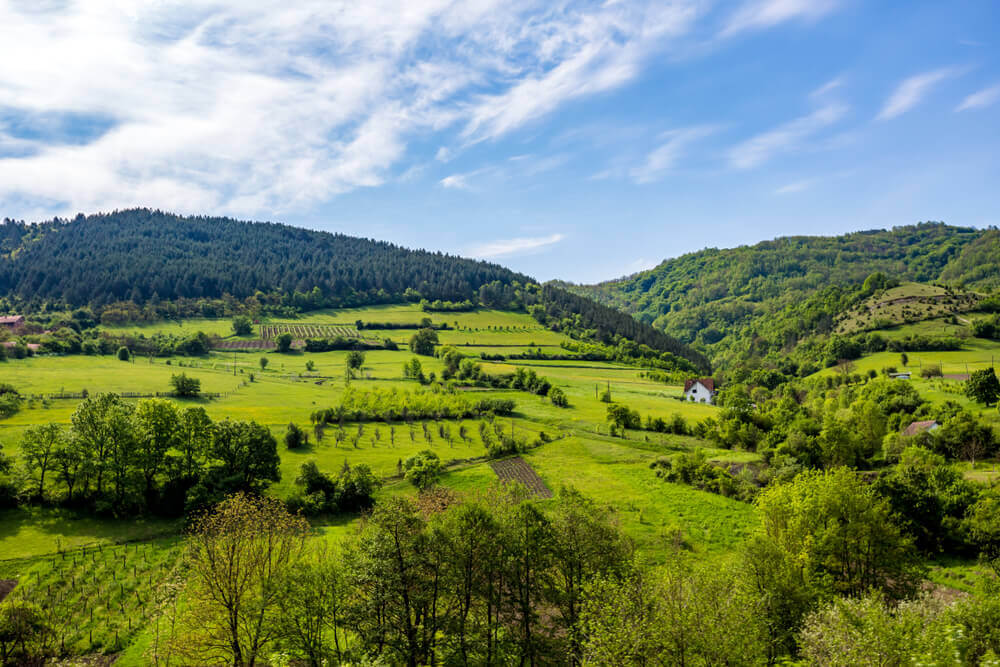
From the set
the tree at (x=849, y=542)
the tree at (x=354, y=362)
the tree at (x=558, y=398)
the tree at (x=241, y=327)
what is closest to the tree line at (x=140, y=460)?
the tree at (x=849, y=542)

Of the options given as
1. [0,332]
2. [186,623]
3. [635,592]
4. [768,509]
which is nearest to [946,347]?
[768,509]

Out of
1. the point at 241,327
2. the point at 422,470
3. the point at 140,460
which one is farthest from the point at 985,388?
the point at 241,327

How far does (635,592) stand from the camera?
28.0 meters

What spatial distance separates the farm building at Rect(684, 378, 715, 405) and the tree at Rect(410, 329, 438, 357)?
80149 mm

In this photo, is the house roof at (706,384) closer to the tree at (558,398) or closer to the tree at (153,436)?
the tree at (558,398)

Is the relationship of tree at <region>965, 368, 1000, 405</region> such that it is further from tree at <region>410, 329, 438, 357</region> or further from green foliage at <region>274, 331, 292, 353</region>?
green foliage at <region>274, 331, 292, 353</region>

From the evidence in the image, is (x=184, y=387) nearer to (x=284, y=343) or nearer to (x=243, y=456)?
(x=243, y=456)

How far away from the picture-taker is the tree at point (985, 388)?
262 ft

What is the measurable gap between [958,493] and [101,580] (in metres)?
82.6

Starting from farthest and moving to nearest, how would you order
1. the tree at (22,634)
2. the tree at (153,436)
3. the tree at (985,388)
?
the tree at (985,388), the tree at (153,436), the tree at (22,634)

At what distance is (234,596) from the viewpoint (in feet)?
100

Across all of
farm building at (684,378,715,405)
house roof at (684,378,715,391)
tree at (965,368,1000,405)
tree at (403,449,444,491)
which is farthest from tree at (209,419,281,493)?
tree at (965,368,1000,405)

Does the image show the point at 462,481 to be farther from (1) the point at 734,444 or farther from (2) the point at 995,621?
(2) the point at 995,621

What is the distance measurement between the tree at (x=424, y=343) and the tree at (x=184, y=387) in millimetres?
73459
